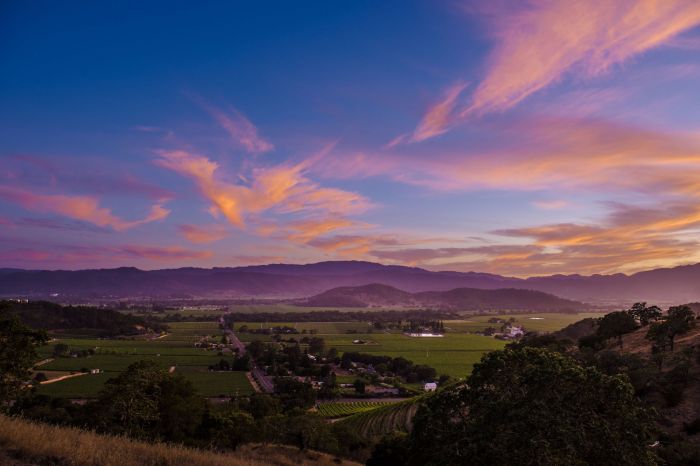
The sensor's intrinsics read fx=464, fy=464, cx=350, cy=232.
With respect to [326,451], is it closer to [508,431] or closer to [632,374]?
[632,374]

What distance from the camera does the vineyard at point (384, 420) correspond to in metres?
56.3

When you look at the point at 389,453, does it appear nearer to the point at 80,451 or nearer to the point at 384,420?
the point at 384,420

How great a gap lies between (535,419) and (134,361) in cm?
11263

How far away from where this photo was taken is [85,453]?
10953mm

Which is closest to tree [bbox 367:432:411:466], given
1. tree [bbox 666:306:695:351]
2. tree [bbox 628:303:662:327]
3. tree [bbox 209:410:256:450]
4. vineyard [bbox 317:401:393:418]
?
tree [bbox 209:410:256:450]

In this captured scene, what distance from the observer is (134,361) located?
10938 cm

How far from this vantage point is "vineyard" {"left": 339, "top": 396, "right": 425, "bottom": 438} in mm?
56312

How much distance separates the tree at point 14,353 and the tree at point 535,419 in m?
25.7

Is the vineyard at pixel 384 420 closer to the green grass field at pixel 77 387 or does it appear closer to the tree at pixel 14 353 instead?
the tree at pixel 14 353

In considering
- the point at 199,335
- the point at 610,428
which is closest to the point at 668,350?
the point at 610,428

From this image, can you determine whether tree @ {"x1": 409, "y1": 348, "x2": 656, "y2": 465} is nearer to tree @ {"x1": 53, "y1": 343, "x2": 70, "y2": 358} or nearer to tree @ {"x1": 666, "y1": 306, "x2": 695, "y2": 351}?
tree @ {"x1": 666, "y1": 306, "x2": 695, "y2": 351}

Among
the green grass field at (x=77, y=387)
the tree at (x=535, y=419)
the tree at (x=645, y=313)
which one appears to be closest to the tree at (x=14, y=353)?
the tree at (x=535, y=419)

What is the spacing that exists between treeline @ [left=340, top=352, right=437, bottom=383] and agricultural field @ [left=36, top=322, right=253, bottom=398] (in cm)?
3404

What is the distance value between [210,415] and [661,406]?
39.2m
